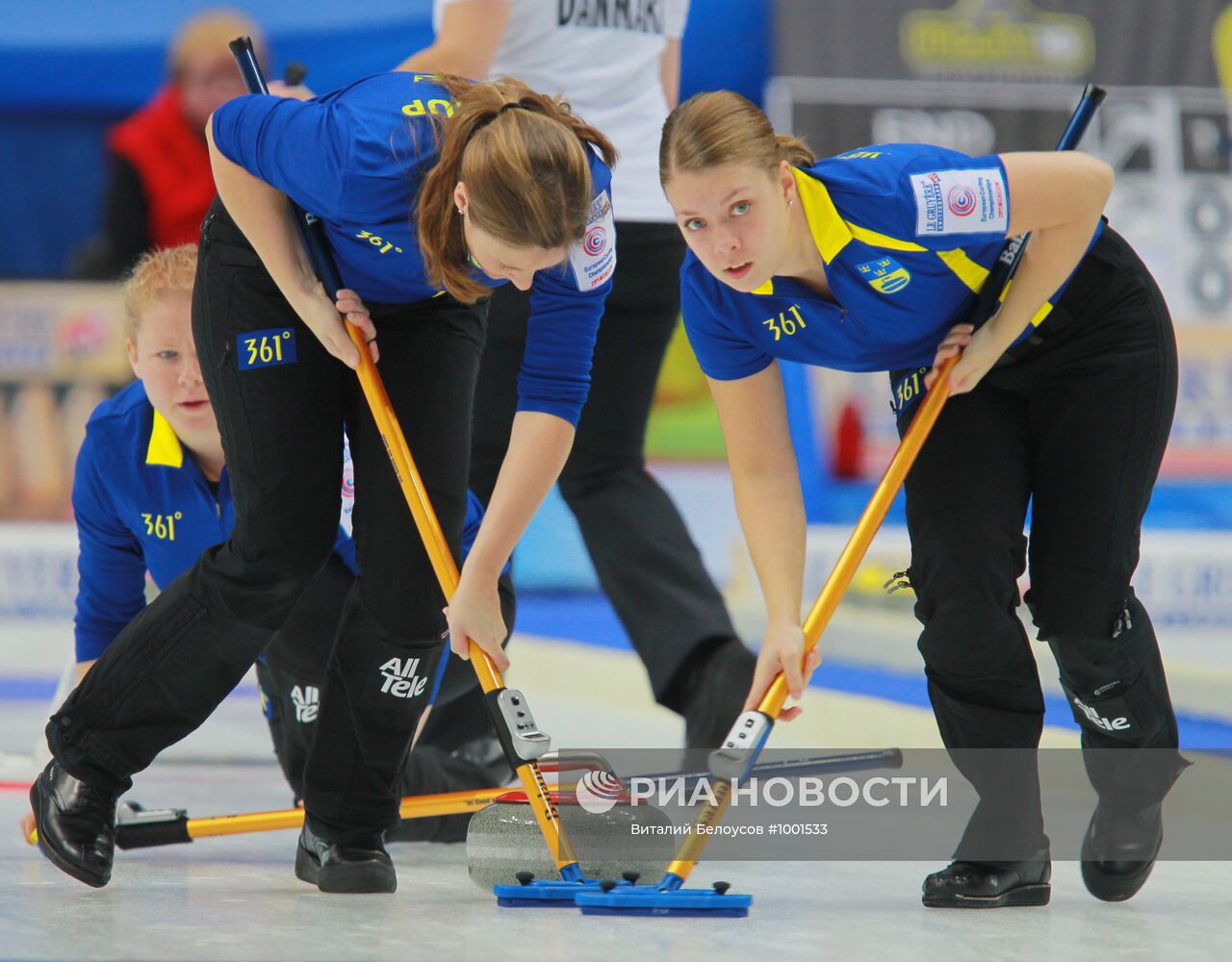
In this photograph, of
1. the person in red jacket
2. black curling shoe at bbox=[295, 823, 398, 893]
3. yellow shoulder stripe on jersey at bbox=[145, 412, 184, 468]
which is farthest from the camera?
the person in red jacket

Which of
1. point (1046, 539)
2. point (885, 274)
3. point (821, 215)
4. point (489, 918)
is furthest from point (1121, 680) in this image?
point (489, 918)

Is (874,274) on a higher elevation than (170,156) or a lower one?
higher

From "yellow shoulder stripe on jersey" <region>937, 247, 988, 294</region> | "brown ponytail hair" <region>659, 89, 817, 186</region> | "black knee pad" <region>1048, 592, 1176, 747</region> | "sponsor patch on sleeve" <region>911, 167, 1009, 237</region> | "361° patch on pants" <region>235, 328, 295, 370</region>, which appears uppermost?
"brown ponytail hair" <region>659, 89, 817, 186</region>

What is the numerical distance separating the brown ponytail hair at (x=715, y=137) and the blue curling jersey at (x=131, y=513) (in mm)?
660

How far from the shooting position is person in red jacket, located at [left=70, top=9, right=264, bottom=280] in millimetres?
6203

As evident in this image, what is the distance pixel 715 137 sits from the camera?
1858 mm

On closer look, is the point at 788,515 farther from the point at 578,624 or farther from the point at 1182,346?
the point at 1182,346

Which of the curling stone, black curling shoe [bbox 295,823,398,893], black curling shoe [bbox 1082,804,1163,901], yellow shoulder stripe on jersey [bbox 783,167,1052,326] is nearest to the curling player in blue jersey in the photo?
black curling shoe [bbox 295,823,398,893]

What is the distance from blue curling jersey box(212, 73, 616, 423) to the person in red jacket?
14.0 feet

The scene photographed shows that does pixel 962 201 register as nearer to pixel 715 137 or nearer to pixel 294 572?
pixel 715 137

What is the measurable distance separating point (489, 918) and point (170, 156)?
4.98 metres

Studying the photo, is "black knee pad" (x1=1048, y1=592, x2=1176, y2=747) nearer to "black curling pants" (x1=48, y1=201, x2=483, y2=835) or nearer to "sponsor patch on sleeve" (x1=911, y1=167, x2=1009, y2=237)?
"sponsor patch on sleeve" (x1=911, y1=167, x2=1009, y2=237)

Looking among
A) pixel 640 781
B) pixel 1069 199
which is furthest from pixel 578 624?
pixel 1069 199

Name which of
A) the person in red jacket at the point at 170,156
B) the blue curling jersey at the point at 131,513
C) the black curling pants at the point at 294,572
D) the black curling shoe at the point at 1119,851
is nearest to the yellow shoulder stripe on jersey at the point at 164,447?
the blue curling jersey at the point at 131,513
